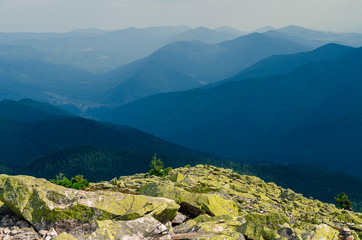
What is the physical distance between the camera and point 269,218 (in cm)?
3394

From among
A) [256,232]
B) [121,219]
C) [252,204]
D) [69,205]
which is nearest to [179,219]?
[121,219]

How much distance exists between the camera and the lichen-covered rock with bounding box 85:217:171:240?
23.3m

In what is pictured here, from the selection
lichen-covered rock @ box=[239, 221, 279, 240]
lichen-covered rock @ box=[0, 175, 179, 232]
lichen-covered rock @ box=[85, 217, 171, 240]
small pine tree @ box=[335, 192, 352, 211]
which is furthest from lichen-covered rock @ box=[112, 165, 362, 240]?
small pine tree @ box=[335, 192, 352, 211]

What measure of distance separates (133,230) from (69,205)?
26.8 feet

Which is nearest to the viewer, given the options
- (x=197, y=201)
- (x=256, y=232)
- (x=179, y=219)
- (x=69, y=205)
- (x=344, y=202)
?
(x=256, y=232)

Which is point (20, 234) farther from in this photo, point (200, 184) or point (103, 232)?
point (200, 184)

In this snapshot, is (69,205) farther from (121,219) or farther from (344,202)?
(344,202)

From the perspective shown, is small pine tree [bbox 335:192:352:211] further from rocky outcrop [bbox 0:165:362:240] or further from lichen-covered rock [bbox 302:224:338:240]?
lichen-covered rock [bbox 302:224:338:240]

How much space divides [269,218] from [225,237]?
11.1 metres

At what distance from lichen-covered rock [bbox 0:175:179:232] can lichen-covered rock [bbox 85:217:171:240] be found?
2.54m

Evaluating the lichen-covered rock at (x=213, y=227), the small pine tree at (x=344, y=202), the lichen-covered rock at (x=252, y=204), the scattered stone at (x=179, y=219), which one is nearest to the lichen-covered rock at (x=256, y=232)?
the lichen-covered rock at (x=252, y=204)

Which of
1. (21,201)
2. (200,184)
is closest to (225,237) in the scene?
(21,201)

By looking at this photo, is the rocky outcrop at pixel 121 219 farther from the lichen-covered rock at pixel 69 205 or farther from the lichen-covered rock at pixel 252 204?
the lichen-covered rock at pixel 252 204

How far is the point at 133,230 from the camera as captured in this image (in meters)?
24.9
